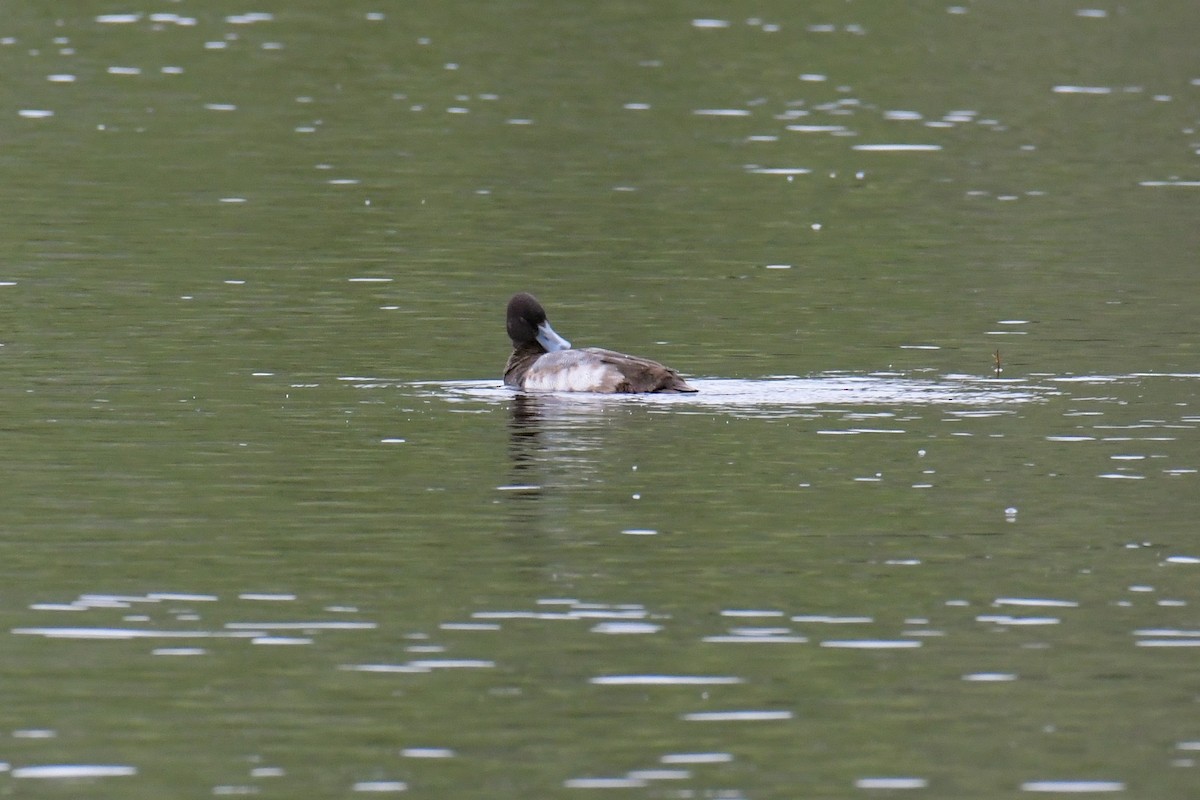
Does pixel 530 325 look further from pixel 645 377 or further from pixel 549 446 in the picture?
pixel 549 446

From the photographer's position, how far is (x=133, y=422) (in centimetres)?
1980

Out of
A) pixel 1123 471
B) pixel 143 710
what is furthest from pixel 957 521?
pixel 143 710

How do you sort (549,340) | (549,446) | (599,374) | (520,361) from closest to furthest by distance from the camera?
1. (549,446)
2. (599,374)
3. (520,361)
4. (549,340)

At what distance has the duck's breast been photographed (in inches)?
854

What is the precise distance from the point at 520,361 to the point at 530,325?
577 millimetres

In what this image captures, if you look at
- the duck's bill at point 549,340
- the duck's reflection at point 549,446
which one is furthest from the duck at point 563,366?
the duck's reflection at point 549,446

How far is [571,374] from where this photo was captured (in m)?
22.0

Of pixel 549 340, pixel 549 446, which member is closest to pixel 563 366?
pixel 549 340

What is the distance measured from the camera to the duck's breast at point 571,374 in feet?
71.2

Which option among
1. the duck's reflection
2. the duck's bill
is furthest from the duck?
the duck's reflection

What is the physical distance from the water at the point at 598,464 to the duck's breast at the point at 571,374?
0.74 ft

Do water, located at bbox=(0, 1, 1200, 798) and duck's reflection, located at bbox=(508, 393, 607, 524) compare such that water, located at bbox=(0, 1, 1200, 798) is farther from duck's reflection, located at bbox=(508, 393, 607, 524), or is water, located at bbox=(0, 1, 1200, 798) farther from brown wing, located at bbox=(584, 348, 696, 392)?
brown wing, located at bbox=(584, 348, 696, 392)

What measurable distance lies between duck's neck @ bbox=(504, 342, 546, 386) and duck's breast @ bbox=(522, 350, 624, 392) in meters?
0.11

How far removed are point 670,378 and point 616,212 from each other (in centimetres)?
1327
